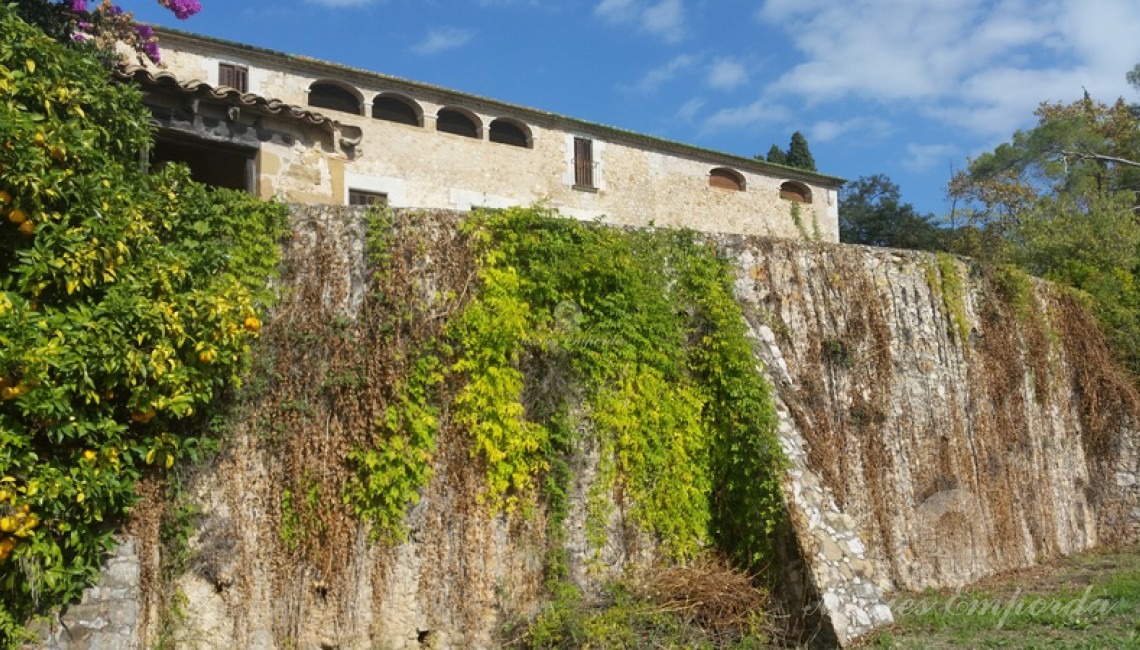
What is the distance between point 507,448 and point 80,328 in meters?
3.51

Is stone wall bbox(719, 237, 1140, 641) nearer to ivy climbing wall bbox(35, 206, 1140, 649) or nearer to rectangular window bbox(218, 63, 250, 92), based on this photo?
ivy climbing wall bbox(35, 206, 1140, 649)

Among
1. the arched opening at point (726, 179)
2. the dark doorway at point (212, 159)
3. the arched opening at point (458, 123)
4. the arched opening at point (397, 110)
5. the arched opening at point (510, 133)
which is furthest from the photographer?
the arched opening at point (726, 179)

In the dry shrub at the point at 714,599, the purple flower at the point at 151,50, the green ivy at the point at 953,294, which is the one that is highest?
the purple flower at the point at 151,50

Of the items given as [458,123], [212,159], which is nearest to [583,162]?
[458,123]

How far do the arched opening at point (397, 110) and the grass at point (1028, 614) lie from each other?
14074mm

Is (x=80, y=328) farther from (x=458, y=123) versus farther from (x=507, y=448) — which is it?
(x=458, y=123)

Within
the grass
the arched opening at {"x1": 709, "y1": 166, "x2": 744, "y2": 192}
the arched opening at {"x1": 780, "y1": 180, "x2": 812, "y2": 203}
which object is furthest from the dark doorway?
the arched opening at {"x1": 780, "y1": 180, "x2": 812, "y2": 203}

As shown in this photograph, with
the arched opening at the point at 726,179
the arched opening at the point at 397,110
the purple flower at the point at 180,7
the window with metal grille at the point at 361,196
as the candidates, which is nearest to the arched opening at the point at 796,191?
the arched opening at the point at 726,179

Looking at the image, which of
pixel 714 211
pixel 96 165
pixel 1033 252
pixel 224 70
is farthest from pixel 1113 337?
pixel 224 70

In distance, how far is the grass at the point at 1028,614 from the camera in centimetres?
→ 752

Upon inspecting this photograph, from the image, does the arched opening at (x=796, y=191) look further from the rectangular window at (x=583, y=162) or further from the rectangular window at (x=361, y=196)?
the rectangular window at (x=361, y=196)

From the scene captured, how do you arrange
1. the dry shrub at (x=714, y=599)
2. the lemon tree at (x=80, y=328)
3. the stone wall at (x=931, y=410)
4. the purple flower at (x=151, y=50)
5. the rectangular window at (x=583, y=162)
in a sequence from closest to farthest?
the lemon tree at (x=80, y=328), the dry shrub at (x=714, y=599), the stone wall at (x=931, y=410), the purple flower at (x=151, y=50), the rectangular window at (x=583, y=162)

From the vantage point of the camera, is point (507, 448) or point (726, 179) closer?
point (507, 448)

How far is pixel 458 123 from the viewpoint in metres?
20.1
